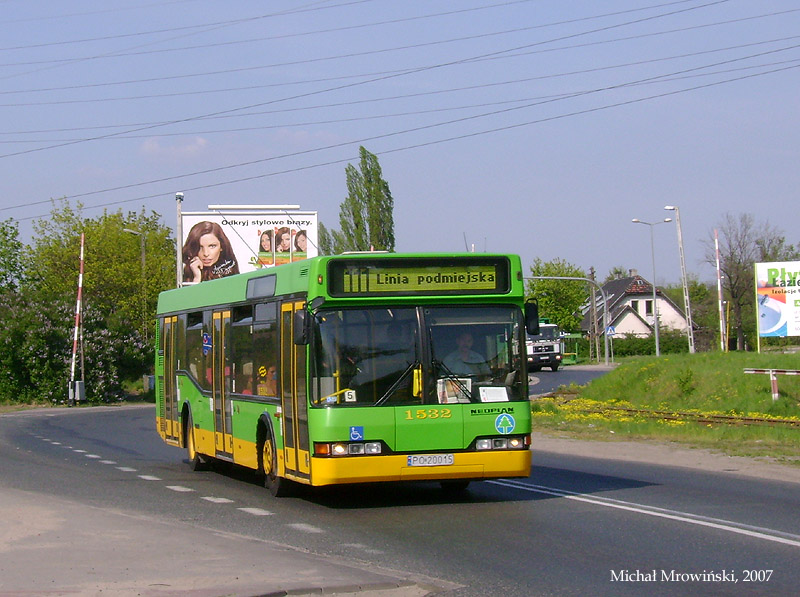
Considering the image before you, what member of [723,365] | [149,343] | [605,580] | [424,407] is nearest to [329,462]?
[424,407]

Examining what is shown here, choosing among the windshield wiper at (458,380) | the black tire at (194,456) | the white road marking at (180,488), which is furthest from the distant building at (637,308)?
the windshield wiper at (458,380)

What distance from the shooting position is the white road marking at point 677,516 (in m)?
10.1

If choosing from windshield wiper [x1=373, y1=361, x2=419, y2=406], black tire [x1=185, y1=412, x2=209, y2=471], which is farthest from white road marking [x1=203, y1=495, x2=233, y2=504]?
black tire [x1=185, y1=412, x2=209, y2=471]

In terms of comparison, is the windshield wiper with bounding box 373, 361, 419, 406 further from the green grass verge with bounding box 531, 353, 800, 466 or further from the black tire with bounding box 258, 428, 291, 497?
the green grass verge with bounding box 531, 353, 800, 466

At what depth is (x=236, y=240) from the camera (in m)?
53.3

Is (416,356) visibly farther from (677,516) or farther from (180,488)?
(180,488)

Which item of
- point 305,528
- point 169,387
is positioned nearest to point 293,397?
point 305,528

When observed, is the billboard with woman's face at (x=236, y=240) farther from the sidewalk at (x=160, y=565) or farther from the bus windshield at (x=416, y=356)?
the sidewalk at (x=160, y=565)

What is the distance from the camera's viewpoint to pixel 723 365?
118 feet

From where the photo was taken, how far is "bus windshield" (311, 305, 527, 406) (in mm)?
12414

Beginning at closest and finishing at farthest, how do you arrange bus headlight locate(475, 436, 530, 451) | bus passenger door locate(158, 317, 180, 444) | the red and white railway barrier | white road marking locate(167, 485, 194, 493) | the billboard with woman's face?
bus headlight locate(475, 436, 530, 451)
white road marking locate(167, 485, 194, 493)
bus passenger door locate(158, 317, 180, 444)
the red and white railway barrier
the billboard with woman's face

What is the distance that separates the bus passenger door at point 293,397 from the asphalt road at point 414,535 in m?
0.54

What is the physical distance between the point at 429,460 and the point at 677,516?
2557 mm

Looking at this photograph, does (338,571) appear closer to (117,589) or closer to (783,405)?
(117,589)
